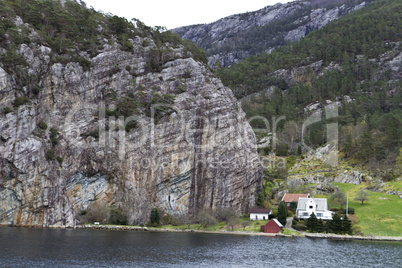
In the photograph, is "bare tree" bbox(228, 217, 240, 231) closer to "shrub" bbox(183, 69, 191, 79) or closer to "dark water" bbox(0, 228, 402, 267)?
"dark water" bbox(0, 228, 402, 267)

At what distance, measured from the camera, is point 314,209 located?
106 m

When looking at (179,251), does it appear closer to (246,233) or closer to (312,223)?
(246,233)

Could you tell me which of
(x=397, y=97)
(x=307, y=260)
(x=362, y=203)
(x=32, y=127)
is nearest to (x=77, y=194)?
(x=32, y=127)

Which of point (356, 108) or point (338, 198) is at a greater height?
point (356, 108)

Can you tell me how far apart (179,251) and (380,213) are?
5778cm

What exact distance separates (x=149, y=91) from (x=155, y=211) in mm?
39516

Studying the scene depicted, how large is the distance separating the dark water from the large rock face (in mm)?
19590

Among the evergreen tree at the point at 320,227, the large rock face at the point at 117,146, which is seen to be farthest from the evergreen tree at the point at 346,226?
the large rock face at the point at 117,146

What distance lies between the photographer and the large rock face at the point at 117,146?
99938mm

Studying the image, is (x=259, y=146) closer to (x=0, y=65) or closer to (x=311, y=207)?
(x=311, y=207)

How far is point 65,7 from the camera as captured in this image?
138 meters

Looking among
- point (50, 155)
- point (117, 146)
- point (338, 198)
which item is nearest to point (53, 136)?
point (50, 155)

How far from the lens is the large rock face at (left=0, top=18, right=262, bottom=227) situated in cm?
9994

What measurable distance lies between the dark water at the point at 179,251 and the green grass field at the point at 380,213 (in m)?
9.03
